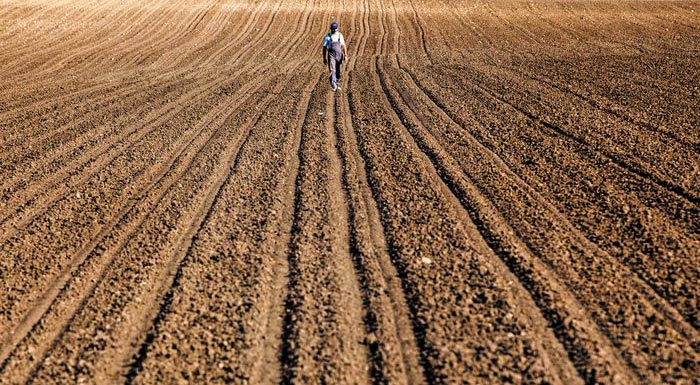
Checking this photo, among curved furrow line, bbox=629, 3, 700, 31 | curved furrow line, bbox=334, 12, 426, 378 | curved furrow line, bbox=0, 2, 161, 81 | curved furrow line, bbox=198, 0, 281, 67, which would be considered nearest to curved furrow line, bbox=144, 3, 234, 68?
curved furrow line, bbox=198, 0, 281, 67

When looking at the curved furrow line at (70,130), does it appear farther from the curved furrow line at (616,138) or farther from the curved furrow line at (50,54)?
the curved furrow line at (616,138)

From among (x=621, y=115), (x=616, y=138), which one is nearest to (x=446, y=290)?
(x=616, y=138)

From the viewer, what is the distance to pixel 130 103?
512 inches

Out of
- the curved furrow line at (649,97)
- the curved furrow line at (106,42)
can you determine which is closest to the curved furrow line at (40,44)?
the curved furrow line at (106,42)

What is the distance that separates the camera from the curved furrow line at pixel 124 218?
4691mm

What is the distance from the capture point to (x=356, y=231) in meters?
6.20

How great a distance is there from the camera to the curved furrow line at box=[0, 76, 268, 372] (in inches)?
185

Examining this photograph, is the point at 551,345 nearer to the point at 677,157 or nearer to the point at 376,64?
the point at 677,157

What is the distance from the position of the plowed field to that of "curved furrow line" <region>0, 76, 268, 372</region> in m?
0.03

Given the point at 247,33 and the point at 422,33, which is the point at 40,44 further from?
the point at 422,33

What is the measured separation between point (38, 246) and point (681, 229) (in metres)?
6.76

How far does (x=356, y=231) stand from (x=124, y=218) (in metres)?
2.74

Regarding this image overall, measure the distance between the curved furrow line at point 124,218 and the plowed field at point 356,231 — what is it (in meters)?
0.03

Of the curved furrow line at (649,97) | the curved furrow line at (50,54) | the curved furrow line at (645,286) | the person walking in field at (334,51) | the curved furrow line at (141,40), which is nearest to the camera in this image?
the curved furrow line at (645,286)
